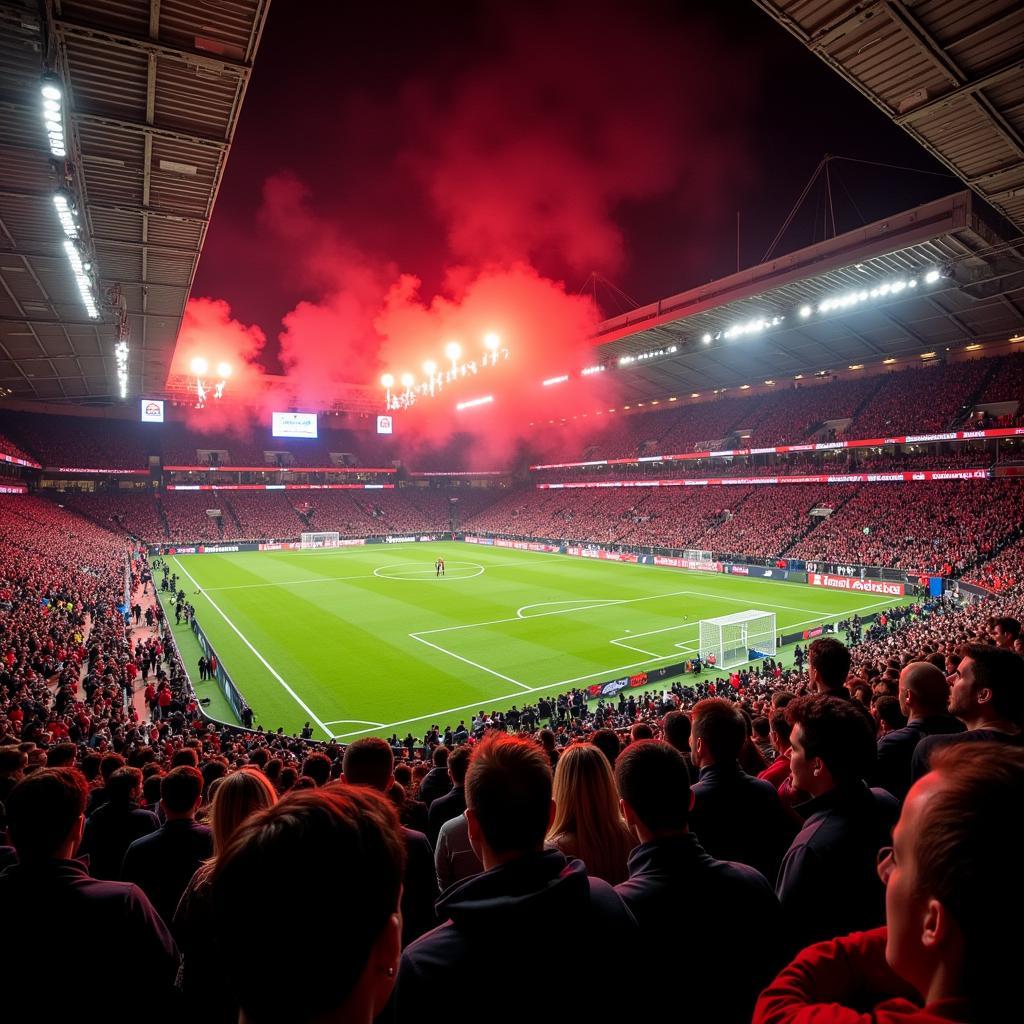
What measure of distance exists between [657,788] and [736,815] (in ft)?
4.89

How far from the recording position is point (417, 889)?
393cm

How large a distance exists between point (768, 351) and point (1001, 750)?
2351 inches

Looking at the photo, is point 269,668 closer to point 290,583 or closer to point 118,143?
point 118,143

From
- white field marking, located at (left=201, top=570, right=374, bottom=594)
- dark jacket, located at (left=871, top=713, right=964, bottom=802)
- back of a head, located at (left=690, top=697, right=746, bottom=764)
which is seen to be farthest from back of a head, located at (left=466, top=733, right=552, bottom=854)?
white field marking, located at (left=201, top=570, right=374, bottom=594)

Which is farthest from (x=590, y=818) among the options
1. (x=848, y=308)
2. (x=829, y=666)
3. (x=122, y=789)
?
(x=848, y=308)

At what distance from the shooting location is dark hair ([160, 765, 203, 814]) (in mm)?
4430

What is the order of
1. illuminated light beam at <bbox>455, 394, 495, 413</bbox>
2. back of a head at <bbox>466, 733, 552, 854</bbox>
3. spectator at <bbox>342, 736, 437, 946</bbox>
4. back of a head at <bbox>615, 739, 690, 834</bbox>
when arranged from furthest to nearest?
1. illuminated light beam at <bbox>455, 394, 495, 413</bbox>
2. spectator at <bbox>342, 736, 437, 946</bbox>
3. back of a head at <bbox>615, 739, 690, 834</bbox>
4. back of a head at <bbox>466, 733, 552, 854</bbox>

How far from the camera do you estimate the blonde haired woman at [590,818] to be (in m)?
3.34

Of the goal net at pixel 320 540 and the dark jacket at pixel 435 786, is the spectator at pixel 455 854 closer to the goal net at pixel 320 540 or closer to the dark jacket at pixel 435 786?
the dark jacket at pixel 435 786

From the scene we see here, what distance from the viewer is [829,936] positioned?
9.19 feet

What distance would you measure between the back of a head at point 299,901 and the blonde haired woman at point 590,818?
2.00 m

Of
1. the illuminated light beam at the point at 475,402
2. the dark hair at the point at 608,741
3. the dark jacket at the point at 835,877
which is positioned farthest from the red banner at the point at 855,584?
the illuminated light beam at the point at 475,402

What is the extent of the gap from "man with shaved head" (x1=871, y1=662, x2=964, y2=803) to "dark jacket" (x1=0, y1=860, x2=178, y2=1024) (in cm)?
470

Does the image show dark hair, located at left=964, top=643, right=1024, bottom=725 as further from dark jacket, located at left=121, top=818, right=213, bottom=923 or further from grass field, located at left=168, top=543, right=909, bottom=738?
grass field, located at left=168, top=543, right=909, bottom=738
